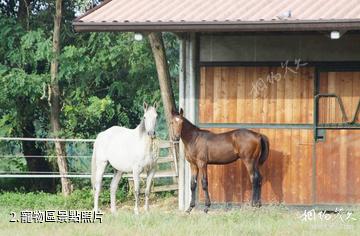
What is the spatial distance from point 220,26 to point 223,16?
0.43 m

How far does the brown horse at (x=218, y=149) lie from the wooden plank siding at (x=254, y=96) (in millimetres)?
585

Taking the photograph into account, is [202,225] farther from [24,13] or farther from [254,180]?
[24,13]

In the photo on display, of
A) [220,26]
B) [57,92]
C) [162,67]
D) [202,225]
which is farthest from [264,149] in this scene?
[57,92]

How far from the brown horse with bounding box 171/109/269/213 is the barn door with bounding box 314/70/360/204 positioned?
997 mm

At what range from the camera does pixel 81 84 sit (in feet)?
63.3

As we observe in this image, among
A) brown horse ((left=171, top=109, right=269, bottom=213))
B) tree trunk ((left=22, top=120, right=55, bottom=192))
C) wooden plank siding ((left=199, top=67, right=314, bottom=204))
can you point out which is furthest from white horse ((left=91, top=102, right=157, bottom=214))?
tree trunk ((left=22, top=120, right=55, bottom=192))

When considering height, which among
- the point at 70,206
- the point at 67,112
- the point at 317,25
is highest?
the point at 317,25

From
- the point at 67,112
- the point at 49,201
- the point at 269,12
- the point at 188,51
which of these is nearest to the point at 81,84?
the point at 67,112

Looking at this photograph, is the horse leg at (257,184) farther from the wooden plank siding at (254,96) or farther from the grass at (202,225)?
the wooden plank siding at (254,96)

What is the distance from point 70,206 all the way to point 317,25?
6.54 m

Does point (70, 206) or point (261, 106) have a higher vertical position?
point (261, 106)

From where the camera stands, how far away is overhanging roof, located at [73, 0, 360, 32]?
1254 cm

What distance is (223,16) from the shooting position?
13.1m

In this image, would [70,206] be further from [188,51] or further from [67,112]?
[188,51]
